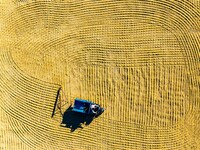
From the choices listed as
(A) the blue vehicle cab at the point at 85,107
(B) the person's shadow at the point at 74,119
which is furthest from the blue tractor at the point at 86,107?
(B) the person's shadow at the point at 74,119

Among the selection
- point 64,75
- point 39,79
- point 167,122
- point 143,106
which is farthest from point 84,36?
point 167,122

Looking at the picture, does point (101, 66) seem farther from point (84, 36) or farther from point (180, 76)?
point (180, 76)

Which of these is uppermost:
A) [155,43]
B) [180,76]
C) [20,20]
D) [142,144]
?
[20,20]

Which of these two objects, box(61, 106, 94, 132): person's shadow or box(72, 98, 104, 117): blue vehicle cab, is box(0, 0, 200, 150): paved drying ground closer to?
box(61, 106, 94, 132): person's shadow

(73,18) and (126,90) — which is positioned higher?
(73,18)

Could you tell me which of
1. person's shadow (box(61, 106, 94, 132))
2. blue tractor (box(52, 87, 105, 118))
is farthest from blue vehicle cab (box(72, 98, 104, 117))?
person's shadow (box(61, 106, 94, 132))

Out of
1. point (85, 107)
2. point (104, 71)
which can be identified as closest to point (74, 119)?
point (85, 107)

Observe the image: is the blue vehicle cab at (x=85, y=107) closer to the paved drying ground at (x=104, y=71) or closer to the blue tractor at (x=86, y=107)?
the blue tractor at (x=86, y=107)
